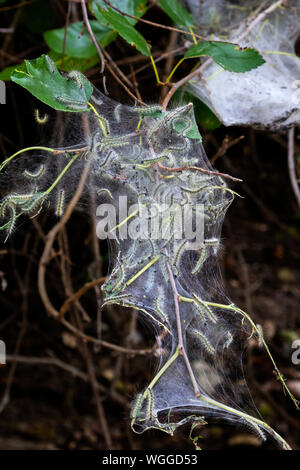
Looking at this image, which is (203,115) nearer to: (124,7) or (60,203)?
(124,7)

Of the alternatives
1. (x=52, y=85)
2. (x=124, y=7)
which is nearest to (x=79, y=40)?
(x=124, y=7)

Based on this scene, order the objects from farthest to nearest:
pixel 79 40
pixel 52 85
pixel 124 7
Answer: pixel 79 40
pixel 124 7
pixel 52 85

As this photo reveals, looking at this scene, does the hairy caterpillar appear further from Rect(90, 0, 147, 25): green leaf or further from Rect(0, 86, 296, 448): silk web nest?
Rect(90, 0, 147, 25): green leaf

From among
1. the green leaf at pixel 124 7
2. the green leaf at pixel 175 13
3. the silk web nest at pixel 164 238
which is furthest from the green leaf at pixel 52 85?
the green leaf at pixel 175 13

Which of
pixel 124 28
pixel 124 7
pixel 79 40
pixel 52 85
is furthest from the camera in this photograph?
pixel 79 40

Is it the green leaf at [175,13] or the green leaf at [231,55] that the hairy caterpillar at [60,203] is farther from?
the green leaf at [175,13]

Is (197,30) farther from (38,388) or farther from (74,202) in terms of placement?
(38,388)
